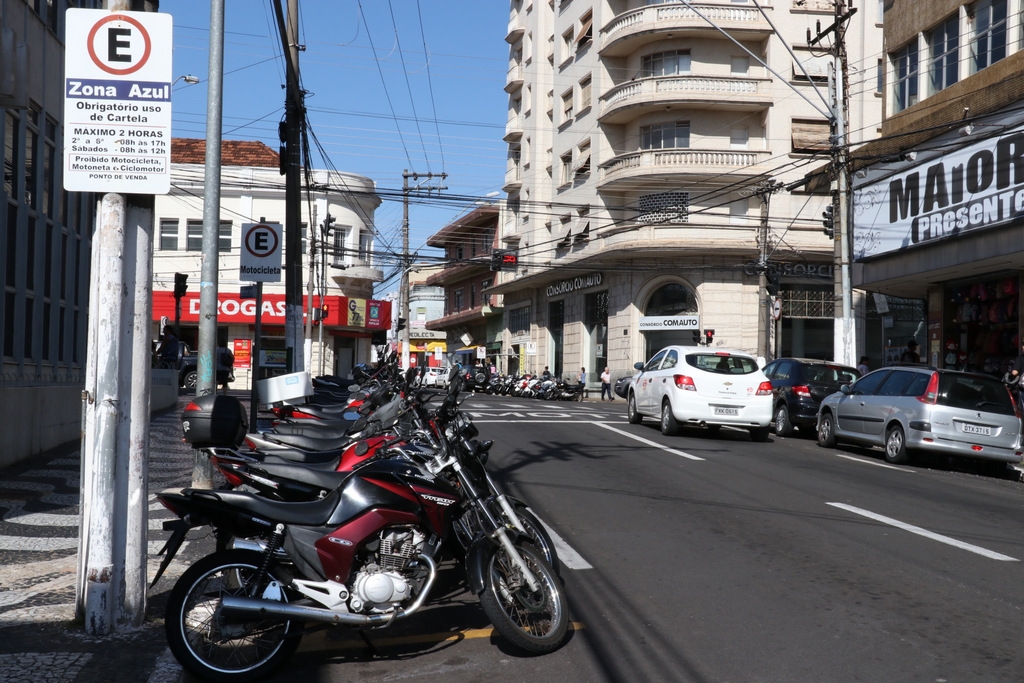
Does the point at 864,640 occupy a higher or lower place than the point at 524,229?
lower

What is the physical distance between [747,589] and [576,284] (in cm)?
3835

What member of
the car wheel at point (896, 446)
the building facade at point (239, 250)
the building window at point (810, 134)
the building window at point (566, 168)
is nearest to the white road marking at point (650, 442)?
the car wheel at point (896, 446)

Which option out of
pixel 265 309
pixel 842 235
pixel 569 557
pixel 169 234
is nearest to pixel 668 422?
pixel 842 235

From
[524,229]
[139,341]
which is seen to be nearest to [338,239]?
[524,229]

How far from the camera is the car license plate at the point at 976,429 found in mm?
13719

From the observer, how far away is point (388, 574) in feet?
15.2

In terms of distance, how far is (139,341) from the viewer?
5328mm

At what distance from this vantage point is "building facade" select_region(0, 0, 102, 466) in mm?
12172

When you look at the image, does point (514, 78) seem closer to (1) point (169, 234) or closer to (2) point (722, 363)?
(1) point (169, 234)

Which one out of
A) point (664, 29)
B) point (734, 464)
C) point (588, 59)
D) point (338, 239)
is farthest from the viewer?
point (338, 239)

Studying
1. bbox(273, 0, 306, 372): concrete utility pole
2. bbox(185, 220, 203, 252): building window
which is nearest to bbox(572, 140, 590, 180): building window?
bbox(185, 220, 203, 252): building window

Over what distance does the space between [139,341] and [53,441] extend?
8.70 meters

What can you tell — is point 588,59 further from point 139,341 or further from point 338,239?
point 139,341

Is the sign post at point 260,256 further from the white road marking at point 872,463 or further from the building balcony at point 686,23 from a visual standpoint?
the building balcony at point 686,23
